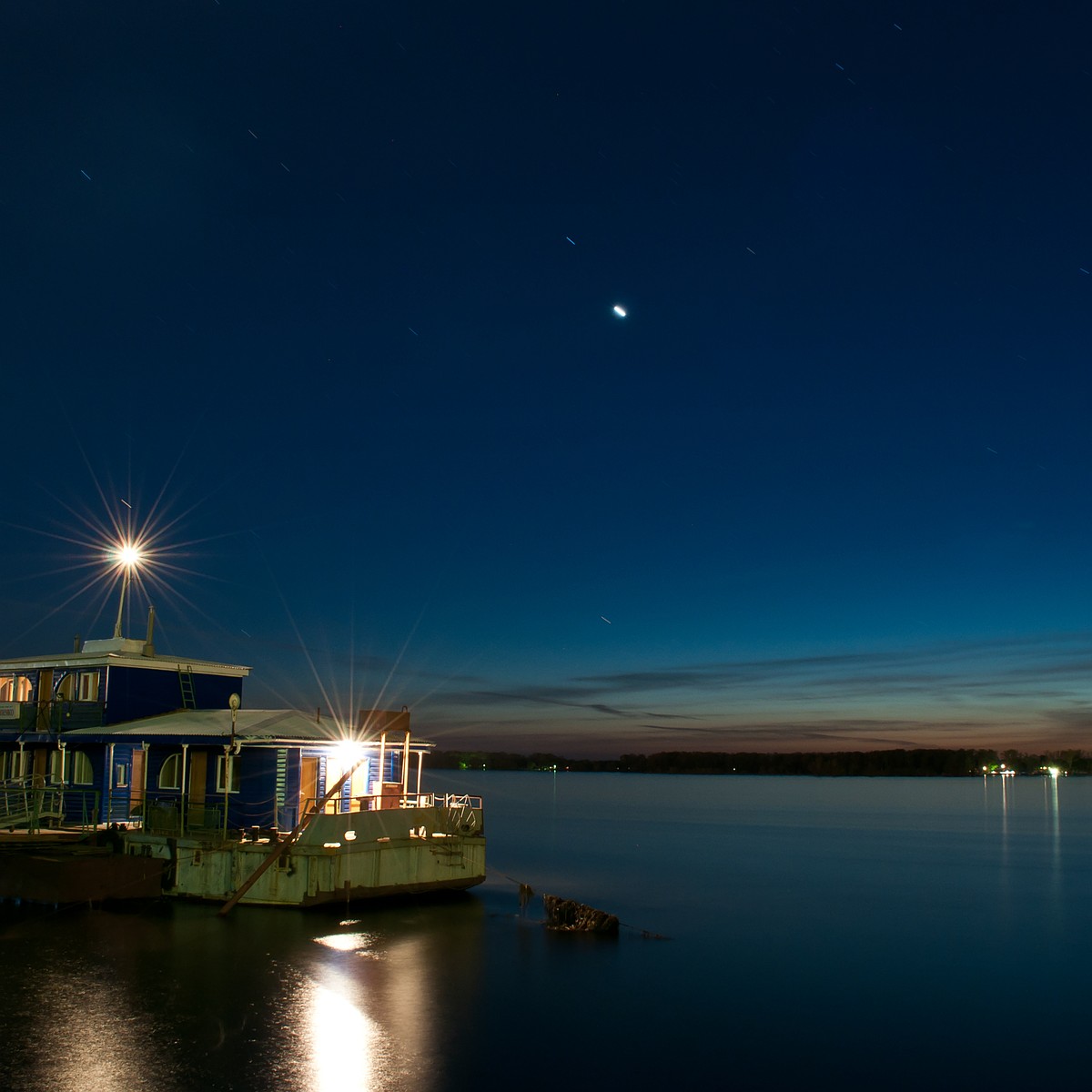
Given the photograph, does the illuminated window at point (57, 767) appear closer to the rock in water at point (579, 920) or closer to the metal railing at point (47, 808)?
the metal railing at point (47, 808)

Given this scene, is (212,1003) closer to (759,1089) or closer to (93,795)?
(759,1089)

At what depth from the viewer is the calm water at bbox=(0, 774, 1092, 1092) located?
65.9ft

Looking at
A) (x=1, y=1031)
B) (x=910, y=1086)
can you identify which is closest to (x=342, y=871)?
(x=1, y=1031)

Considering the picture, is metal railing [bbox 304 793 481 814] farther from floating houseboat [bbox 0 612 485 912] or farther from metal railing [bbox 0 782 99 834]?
metal railing [bbox 0 782 99 834]

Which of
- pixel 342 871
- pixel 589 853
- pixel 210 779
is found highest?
pixel 210 779

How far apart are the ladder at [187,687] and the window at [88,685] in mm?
3129

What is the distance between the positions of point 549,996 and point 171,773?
57.5 feet

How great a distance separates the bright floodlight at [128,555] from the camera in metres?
45.5

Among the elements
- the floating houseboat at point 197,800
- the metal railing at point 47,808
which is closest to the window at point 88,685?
the floating houseboat at point 197,800

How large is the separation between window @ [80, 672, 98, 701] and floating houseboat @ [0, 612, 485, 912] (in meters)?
→ 0.09

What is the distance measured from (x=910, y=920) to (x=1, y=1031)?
33824 millimetres

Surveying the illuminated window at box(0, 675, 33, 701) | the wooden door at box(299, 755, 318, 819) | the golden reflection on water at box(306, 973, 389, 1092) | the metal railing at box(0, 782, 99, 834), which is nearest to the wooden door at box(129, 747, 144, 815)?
the metal railing at box(0, 782, 99, 834)

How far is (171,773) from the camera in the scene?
3694 cm

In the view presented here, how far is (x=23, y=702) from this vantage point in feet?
134
